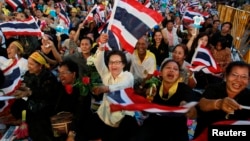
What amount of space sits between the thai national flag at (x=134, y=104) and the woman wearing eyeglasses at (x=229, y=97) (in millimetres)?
157

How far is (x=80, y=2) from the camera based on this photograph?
16625mm

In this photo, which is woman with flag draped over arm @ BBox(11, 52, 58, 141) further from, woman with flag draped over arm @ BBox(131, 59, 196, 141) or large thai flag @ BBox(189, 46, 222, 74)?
large thai flag @ BBox(189, 46, 222, 74)

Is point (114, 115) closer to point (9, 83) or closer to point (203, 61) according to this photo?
point (9, 83)

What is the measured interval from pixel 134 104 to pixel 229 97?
926mm

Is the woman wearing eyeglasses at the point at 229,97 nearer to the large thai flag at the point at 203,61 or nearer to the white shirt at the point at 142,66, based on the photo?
the large thai flag at the point at 203,61

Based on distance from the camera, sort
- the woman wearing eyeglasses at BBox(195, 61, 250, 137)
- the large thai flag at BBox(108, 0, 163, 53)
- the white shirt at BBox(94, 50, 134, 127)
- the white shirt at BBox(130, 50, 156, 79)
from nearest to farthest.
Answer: the woman wearing eyeglasses at BBox(195, 61, 250, 137) → the white shirt at BBox(94, 50, 134, 127) → the large thai flag at BBox(108, 0, 163, 53) → the white shirt at BBox(130, 50, 156, 79)

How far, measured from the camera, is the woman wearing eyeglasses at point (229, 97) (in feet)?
10.4

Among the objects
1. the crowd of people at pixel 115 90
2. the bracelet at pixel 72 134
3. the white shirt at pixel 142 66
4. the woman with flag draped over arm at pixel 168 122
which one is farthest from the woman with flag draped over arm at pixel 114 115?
the white shirt at pixel 142 66

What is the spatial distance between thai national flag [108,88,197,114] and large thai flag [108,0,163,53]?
0.86 metres

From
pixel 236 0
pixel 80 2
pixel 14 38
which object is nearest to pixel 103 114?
pixel 14 38

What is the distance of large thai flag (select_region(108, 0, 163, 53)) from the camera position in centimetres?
438

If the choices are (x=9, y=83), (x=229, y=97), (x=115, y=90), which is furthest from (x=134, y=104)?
(x=9, y=83)

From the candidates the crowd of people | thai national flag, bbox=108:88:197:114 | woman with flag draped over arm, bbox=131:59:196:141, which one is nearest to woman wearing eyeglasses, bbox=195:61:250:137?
the crowd of people

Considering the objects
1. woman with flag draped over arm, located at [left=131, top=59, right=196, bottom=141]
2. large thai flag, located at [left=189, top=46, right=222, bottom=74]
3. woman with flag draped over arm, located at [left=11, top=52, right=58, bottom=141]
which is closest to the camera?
woman with flag draped over arm, located at [left=131, top=59, right=196, bottom=141]
